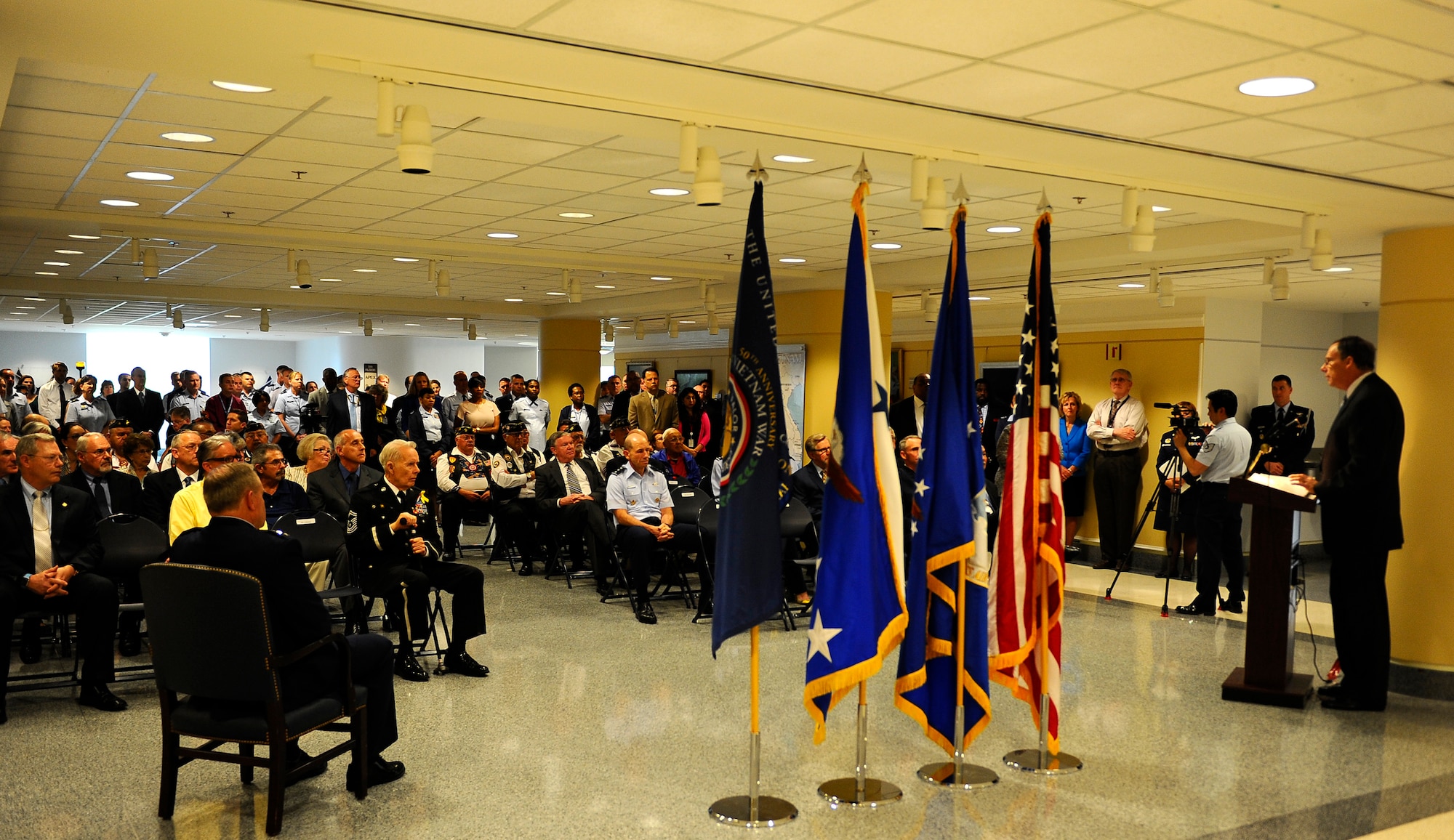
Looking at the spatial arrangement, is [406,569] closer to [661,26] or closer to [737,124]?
[737,124]

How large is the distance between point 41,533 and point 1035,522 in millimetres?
5437

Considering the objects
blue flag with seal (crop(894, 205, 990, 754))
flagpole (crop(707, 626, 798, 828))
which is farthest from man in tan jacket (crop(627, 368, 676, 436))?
flagpole (crop(707, 626, 798, 828))

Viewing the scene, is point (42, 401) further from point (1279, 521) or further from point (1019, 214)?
point (1279, 521)

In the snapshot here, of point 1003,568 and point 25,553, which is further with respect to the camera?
point 25,553

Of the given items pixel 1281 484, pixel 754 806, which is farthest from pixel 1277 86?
pixel 754 806

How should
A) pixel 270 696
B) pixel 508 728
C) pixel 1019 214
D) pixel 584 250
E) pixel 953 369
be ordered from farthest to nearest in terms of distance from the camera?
pixel 584 250
pixel 1019 214
pixel 508 728
pixel 953 369
pixel 270 696

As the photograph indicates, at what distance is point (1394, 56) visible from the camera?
4031 mm

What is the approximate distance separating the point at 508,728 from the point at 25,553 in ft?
9.52

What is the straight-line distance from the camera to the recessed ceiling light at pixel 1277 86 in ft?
14.4

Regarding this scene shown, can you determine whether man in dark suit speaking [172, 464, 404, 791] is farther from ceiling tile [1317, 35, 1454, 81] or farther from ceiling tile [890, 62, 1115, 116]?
ceiling tile [1317, 35, 1454, 81]

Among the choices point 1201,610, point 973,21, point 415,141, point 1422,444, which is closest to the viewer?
point 973,21

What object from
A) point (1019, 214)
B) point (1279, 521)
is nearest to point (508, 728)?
point (1279, 521)

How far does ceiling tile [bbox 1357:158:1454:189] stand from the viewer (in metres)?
5.74

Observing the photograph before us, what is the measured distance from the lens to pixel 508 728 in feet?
18.7
